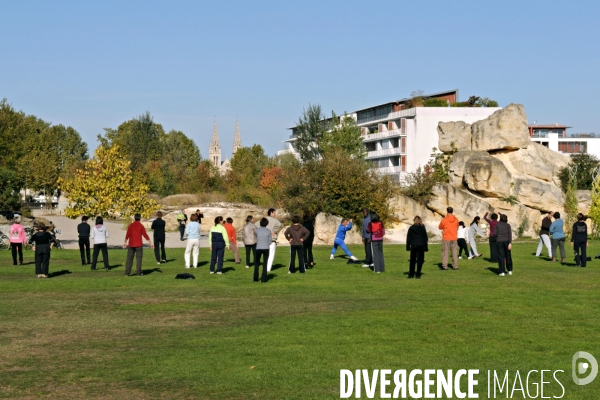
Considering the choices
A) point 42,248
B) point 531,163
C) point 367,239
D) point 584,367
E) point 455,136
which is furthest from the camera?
point 455,136

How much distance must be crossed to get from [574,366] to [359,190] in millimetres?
40327

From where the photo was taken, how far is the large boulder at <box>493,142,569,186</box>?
6638 cm

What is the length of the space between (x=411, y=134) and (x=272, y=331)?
81885mm

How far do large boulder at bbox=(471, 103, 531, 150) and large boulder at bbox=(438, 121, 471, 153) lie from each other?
2.64 metres

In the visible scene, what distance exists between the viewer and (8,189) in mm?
83125

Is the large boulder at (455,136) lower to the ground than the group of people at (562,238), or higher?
higher

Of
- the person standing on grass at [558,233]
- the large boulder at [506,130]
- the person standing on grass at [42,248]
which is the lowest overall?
the person standing on grass at [42,248]

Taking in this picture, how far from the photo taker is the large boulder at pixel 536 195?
62.4 metres

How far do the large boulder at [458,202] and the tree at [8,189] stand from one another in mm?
43797

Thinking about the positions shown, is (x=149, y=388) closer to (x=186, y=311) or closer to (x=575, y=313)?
(x=186, y=311)

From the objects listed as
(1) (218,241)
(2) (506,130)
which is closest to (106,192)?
(1) (218,241)

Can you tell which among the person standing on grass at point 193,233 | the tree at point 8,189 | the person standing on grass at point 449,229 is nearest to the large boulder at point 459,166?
the person standing on grass at point 449,229

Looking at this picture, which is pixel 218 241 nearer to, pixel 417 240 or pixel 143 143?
pixel 417 240

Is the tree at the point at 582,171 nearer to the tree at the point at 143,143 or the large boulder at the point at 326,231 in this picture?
the large boulder at the point at 326,231
